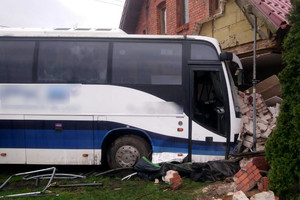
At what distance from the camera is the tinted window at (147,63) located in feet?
19.3

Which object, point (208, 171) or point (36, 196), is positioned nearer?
point (36, 196)

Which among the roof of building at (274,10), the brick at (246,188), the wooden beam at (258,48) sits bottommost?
the brick at (246,188)

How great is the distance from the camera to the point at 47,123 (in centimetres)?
580

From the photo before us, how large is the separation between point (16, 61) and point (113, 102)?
7.53 ft

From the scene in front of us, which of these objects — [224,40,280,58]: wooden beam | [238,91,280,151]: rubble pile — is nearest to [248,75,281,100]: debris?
[238,91,280,151]: rubble pile

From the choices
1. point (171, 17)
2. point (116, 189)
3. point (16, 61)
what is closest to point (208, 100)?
point (116, 189)

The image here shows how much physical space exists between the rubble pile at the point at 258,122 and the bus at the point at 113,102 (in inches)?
24.6

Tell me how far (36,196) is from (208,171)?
311 centimetres

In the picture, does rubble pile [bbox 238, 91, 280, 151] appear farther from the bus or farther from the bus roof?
the bus roof

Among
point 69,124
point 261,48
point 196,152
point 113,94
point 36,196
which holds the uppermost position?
point 261,48

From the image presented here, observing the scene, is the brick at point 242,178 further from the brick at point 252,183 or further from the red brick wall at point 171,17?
the red brick wall at point 171,17

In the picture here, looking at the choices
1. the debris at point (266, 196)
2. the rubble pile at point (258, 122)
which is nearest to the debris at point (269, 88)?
the rubble pile at point (258, 122)

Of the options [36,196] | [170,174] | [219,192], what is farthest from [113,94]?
[219,192]

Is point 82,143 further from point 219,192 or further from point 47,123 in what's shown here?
point 219,192
